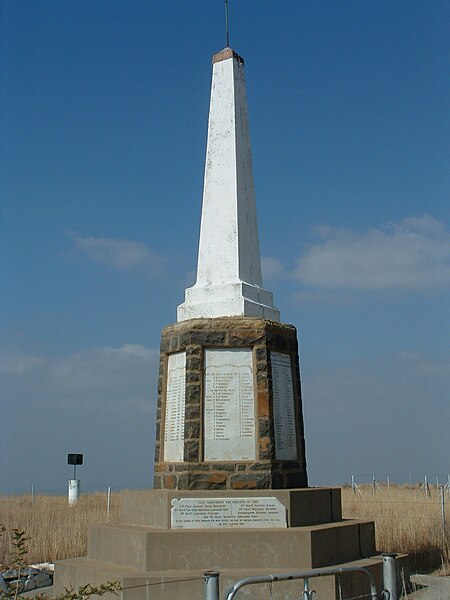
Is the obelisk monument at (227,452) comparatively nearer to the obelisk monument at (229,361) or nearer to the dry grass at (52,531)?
the obelisk monument at (229,361)

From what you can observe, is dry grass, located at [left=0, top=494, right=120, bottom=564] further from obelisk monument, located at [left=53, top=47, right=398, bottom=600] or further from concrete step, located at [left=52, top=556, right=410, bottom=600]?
concrete step, located at [left=52, top=556, right=410, bottom=600]

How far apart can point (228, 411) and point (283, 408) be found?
72cm

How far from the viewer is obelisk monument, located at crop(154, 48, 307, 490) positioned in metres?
7.50

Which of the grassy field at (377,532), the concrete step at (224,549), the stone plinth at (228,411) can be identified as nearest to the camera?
the concrete step at (224,549)

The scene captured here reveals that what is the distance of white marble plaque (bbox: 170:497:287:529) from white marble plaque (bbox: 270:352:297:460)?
65cm

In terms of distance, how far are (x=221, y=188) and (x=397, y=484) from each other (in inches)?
1048

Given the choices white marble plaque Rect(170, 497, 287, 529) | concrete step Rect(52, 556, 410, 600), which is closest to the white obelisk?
white marble plaque Rect(170, 497, 287, 529)

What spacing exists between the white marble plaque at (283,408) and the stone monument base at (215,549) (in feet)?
1.84

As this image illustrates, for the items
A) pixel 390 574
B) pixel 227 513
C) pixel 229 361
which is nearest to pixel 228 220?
pixel 229 361

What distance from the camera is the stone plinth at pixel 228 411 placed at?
7.44 metres

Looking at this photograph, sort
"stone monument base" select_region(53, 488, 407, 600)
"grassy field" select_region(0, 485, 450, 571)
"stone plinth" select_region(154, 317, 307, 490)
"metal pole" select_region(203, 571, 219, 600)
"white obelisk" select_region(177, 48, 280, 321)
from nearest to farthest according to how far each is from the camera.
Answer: "metal pole" select_region(203, 571, 219, 600)
"stone monument base" select_region(53, 488, 407, 600)
"stone plinth" select_region(154, 317, 307, 490)
"white obelisk" select_region(177, 48, 280, 321)
"grassy field" select_region(0, 485, 450, 571)

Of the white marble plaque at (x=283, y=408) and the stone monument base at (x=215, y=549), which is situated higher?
the white marble plaque at (x=283, y=408)

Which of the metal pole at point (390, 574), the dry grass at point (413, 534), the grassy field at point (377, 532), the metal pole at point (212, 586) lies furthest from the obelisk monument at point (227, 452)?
the metal pole at point (212, 586)

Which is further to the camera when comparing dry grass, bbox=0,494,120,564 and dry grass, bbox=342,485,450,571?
dry grass, bbox=0,494,120,564
